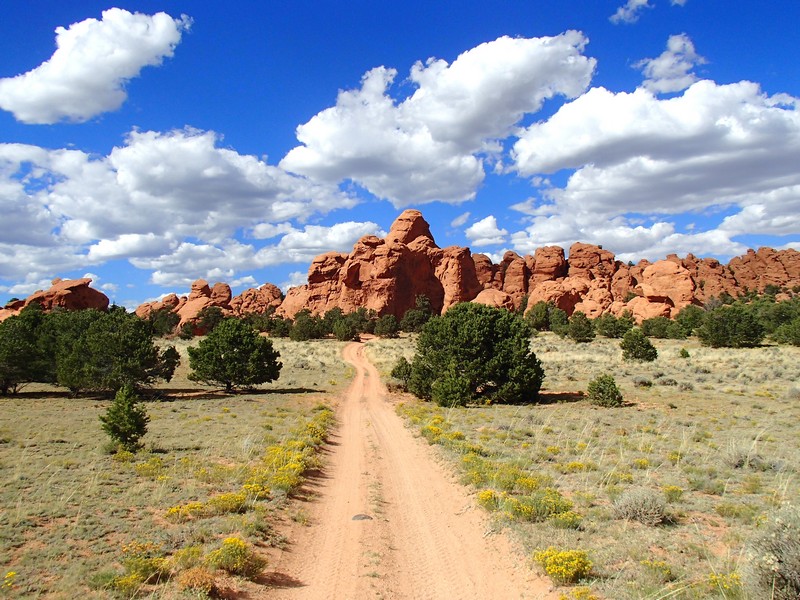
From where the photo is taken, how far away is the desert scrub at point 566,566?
6.97 m

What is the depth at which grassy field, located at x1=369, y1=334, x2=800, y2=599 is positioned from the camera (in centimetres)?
745

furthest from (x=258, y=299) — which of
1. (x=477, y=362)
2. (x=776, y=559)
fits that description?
(x=776, y=559)

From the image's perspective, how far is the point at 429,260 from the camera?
331 feet

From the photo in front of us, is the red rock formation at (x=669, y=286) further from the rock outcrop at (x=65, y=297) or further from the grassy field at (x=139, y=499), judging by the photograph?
the rock outcrop at (x=65, y=297)

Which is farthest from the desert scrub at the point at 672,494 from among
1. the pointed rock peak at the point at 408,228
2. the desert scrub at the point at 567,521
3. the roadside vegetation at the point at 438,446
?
the pointed rock peak at the point at 408,228

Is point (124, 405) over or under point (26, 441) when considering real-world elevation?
over

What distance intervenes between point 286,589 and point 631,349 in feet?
135

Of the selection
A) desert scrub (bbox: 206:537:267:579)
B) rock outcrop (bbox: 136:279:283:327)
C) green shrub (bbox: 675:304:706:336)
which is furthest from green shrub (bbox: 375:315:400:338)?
desert scrub (bbox: 206:537:267:579)

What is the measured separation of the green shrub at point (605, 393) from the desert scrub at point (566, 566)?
56.9ft

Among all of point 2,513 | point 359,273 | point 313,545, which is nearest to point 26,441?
point 2,513

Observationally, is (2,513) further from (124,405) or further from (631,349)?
(631,349)

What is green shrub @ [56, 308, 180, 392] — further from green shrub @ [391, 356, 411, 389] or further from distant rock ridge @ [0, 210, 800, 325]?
distant rock ridge @ [0, 210, 800, 325]

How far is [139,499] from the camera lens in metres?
10.4

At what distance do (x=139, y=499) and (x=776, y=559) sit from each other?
36.2 ft
